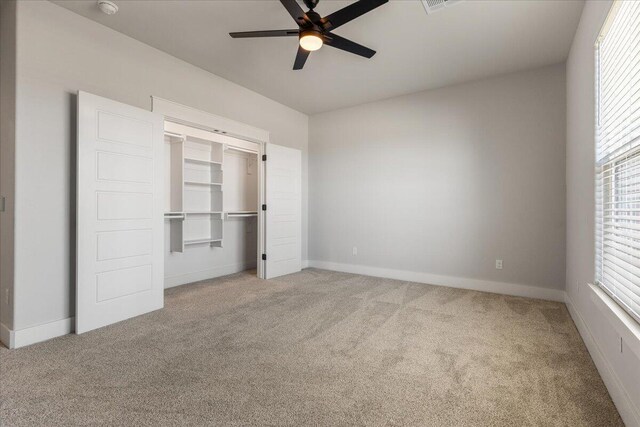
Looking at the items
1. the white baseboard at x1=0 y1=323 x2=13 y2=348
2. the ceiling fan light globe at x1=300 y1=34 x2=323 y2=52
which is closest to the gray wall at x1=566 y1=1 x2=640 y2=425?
the ceiling fan light globe at x1=300 y1=34 x2=323 y2=52

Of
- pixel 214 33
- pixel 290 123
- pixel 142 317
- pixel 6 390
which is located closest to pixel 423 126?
pixel 290 123

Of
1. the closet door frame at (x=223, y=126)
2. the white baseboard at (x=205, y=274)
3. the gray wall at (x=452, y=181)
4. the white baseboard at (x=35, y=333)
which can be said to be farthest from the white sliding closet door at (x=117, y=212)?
the gray wall at (x=452, y=181)

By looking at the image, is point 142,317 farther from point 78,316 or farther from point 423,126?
point 423,126

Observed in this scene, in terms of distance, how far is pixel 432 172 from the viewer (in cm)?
444

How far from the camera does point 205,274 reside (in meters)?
4.69

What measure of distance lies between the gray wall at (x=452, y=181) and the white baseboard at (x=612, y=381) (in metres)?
1.40

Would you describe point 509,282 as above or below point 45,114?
below

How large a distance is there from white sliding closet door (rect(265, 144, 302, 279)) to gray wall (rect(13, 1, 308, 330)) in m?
2.10

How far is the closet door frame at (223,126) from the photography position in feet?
11.4

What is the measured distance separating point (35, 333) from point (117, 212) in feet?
3.73

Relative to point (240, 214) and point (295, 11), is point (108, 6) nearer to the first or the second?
point (295, 11)

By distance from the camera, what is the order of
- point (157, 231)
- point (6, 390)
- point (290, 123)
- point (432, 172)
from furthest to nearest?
point (290, 123), point (432, 172), point (157, 231), point (6, 390)

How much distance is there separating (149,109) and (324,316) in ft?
9.43

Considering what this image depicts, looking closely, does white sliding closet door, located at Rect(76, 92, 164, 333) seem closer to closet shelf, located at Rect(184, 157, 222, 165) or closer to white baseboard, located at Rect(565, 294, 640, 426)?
closet shelf, located at Rect(184, 157, 222, 165)
